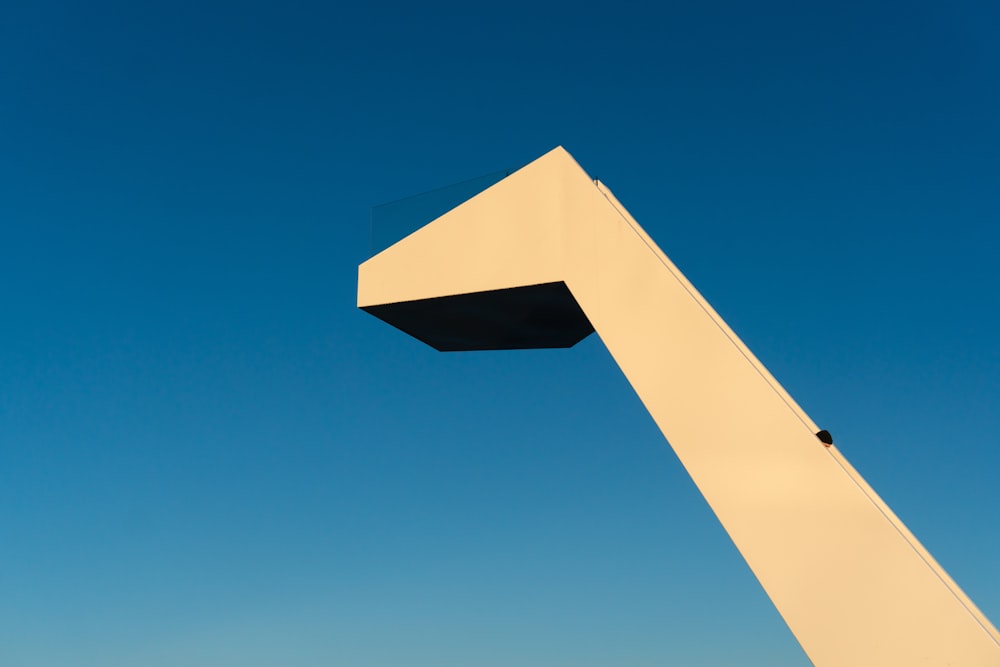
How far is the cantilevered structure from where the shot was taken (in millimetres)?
7664

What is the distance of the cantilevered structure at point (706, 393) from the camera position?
7664 mm

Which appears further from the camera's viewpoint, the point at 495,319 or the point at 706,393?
the point at 495,319

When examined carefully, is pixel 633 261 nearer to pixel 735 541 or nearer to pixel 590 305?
pixel 590 305

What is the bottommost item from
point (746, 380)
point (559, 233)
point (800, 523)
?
point (800, 523)

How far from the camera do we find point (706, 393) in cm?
938

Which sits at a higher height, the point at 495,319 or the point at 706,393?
the point at 495,319

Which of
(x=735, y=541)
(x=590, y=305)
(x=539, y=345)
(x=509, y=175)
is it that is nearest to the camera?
(x=735, y=541)

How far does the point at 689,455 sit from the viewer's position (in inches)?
365

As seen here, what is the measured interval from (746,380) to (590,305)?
2.59 m

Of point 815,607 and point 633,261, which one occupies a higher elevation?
point 633,261

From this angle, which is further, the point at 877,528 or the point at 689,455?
the point at 689,455

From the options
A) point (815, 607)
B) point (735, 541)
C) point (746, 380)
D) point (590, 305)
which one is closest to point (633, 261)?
point (590, 305)

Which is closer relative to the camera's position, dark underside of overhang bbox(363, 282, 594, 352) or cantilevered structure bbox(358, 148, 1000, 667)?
cantilevered structure bbox(358, 148, 1000, 667)

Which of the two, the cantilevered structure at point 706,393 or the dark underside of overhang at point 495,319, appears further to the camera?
the dark underside of overhang at point 495,319
